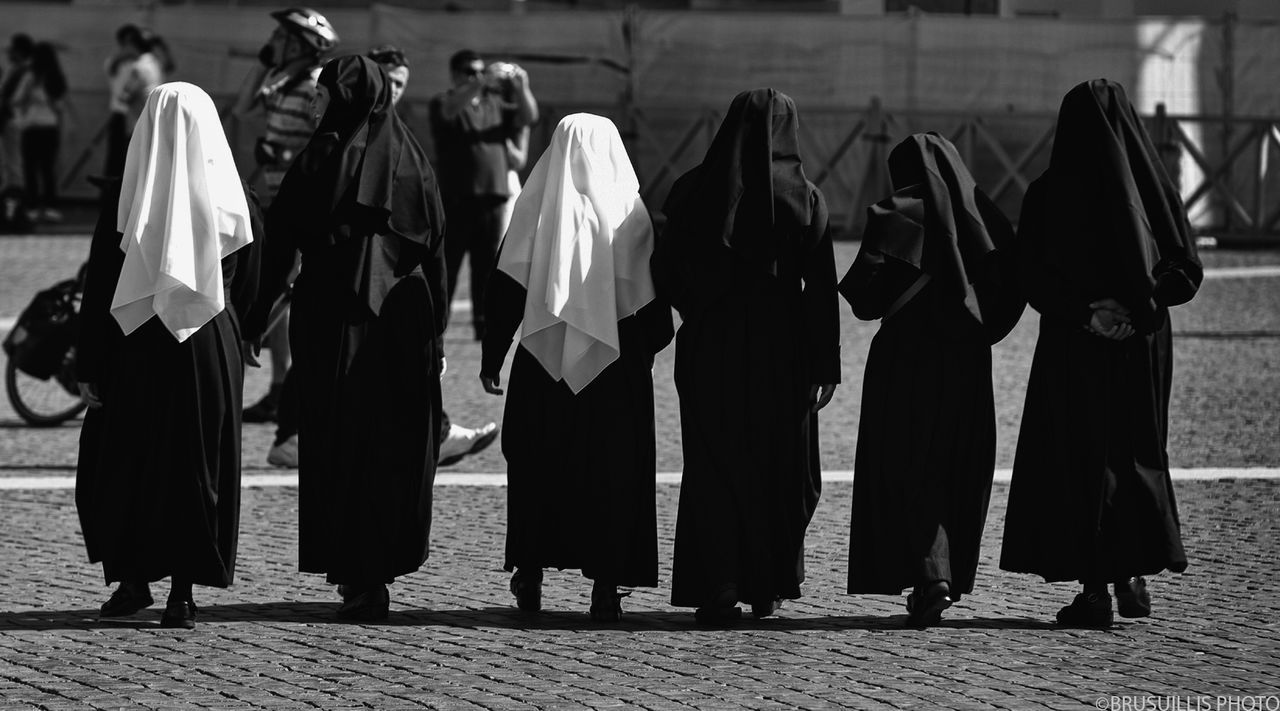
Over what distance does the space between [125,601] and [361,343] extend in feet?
3.87

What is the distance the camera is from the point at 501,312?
718cm

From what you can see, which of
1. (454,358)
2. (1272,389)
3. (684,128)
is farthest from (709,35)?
(1272,389)

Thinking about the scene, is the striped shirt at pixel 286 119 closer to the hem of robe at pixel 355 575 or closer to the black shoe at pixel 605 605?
the hem of robe at pixel 355 575

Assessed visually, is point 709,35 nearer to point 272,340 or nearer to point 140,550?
point 272,340

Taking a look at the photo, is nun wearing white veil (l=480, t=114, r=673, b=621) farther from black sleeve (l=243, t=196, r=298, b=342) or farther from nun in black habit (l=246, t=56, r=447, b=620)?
black sleeve (l=243, t=196, r=298, b=342)

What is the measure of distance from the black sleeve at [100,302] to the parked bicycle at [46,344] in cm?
425

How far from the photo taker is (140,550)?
688 cm

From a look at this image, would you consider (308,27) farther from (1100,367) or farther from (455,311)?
(1100,367)

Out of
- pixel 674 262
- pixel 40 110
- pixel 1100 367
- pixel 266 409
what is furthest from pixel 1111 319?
pixel 40 110

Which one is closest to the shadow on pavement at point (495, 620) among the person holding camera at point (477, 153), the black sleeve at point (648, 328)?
the black sleeve at point (648, 328)

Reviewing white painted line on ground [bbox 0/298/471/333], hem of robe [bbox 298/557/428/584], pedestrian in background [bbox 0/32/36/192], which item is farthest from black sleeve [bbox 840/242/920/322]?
pedestrian in background [bbox 0/32/36/192]

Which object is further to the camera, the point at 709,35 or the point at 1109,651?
the point at 709,35

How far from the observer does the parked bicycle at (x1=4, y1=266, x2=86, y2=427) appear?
11.2m

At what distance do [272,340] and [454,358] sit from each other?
256 centimetres
